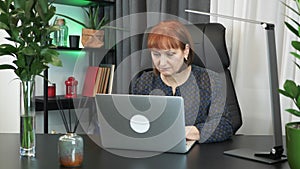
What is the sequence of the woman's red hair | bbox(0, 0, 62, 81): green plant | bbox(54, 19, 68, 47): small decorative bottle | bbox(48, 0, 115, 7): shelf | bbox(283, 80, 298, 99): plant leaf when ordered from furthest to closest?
bbox(48, 0, 115, 7): shelf, bbox(54, 19, 68, 47): small decorative bottle, the woman's red hair, bbox(0, 0, 62, 81): green plant, bbox(283, 80, 298, 99): plant leaf

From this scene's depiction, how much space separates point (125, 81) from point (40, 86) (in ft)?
2.27

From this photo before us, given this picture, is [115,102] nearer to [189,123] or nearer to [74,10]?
[189,123]

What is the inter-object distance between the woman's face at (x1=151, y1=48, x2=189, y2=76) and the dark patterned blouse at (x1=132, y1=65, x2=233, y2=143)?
0.36 feet

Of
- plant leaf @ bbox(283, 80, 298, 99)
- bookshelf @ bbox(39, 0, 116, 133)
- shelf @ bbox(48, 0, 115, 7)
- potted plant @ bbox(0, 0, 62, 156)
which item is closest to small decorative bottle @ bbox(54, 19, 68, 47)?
bookshelf @ bbox(39, 0, 116, 133)

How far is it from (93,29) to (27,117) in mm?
1957

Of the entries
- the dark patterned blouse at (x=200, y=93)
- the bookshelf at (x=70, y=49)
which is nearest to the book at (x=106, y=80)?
the bookshelf at (x=70, y=49)

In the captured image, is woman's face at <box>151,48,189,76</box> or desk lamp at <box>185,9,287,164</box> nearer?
desk lamp at <box>185,9,287,164</box>

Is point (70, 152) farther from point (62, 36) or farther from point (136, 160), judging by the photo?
point (62, 36)

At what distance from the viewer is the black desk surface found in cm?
114

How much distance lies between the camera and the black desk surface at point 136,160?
3.72 feet

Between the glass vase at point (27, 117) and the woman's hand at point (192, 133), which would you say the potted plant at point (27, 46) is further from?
the woman's hand at point (192, 133)

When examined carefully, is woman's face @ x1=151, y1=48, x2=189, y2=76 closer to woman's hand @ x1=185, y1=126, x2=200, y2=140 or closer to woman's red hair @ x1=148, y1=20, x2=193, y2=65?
woman's red hair @ x1=148, y1=20, x2=193, y2=65

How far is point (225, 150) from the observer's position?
1.35 metres

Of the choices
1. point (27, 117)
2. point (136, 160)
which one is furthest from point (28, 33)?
point (136, 160)
